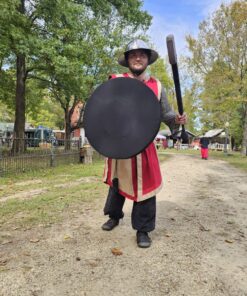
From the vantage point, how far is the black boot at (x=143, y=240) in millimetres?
3165

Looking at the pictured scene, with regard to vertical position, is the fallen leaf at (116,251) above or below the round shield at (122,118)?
below

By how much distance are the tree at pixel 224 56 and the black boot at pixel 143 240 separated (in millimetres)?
19433

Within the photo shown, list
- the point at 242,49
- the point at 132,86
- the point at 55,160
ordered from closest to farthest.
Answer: the point at 132,86 < the point at 55,160 < the point at 242,49

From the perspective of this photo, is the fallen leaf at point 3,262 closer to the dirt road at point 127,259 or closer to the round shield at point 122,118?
the dirt road at point 127,259

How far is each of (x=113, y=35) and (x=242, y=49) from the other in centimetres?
881

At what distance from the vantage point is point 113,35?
20.5 m

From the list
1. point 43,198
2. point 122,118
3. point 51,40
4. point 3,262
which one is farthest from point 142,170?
point 51,40

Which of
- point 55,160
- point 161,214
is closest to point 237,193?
point 161,214

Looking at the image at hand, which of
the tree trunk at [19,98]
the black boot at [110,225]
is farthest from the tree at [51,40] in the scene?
the black boot at [110,225]

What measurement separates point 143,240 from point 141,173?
67 cm

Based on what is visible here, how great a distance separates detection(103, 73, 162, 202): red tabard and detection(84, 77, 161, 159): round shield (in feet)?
1.06

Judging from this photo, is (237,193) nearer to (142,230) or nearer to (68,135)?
(142,230)

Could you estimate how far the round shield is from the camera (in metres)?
2.88

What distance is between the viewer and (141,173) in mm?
3299
